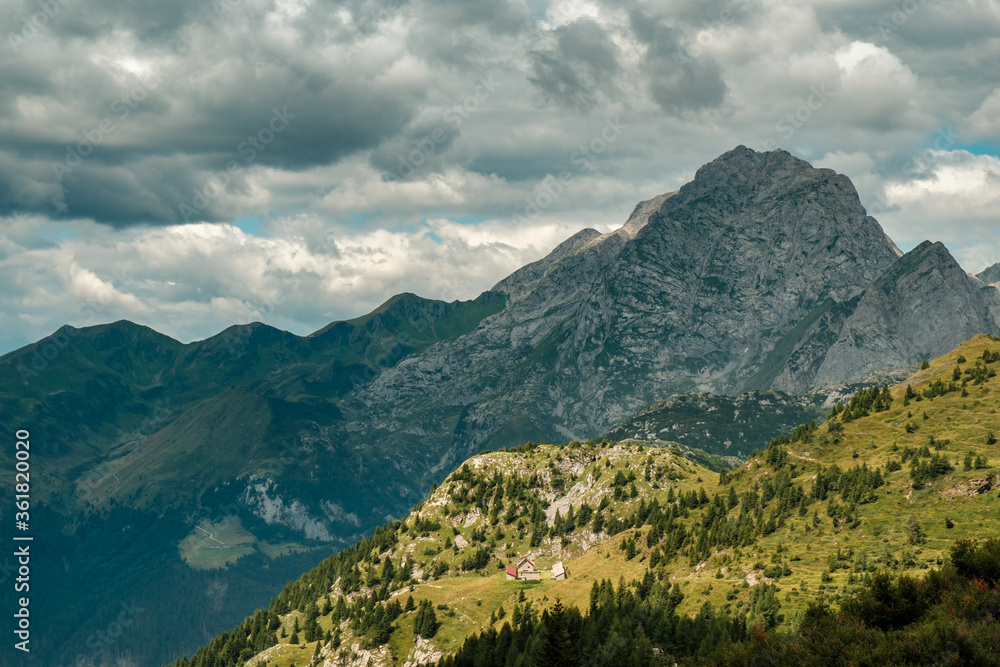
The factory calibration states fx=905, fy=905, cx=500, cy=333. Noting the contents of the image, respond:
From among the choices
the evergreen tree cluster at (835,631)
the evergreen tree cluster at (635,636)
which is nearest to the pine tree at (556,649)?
the evergreen tree cluster at (635,636)

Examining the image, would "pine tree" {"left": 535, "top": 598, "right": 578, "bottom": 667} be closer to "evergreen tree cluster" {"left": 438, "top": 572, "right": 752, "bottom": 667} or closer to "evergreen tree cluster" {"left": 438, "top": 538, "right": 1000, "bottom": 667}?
"evergreen tree cluster" {"left": 438, "top": 572, "right": 752, "bottom": 667}

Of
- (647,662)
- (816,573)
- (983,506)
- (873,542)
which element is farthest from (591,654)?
(983,506)

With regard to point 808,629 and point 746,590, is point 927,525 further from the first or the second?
point 808,629

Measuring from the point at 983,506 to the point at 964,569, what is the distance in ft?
129

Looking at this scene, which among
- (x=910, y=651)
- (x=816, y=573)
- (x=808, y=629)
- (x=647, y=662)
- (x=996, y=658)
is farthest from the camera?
(x=816, y=573)

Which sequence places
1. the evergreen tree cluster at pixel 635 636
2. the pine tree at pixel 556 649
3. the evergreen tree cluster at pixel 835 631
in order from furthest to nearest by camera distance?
the evergreen tree cluster at pixel 635 636 → the pine tree at pixel 556 649 → the evergreen tree cluster at pixel 835 631

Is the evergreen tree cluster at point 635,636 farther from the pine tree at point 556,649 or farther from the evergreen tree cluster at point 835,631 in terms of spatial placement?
the evergreen tree cluster at point 835,631

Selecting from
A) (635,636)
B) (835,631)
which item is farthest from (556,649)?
(835,631)

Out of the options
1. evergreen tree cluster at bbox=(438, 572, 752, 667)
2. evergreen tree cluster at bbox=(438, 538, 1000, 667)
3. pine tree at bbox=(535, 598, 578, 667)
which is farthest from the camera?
evergreen tree cluster at bbox=(438, 572, 752, 667)

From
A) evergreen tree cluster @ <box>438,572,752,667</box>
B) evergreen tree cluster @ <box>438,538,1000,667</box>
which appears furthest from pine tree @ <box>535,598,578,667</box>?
evergreen tree cluster @ <box>438,538,1000,667</box>

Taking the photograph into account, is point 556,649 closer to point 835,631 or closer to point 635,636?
point 635,636

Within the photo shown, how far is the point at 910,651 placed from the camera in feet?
484

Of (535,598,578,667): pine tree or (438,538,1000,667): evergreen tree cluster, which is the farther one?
(535,598,578,667): pine tree

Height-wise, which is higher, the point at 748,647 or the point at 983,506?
the point at 983,506
